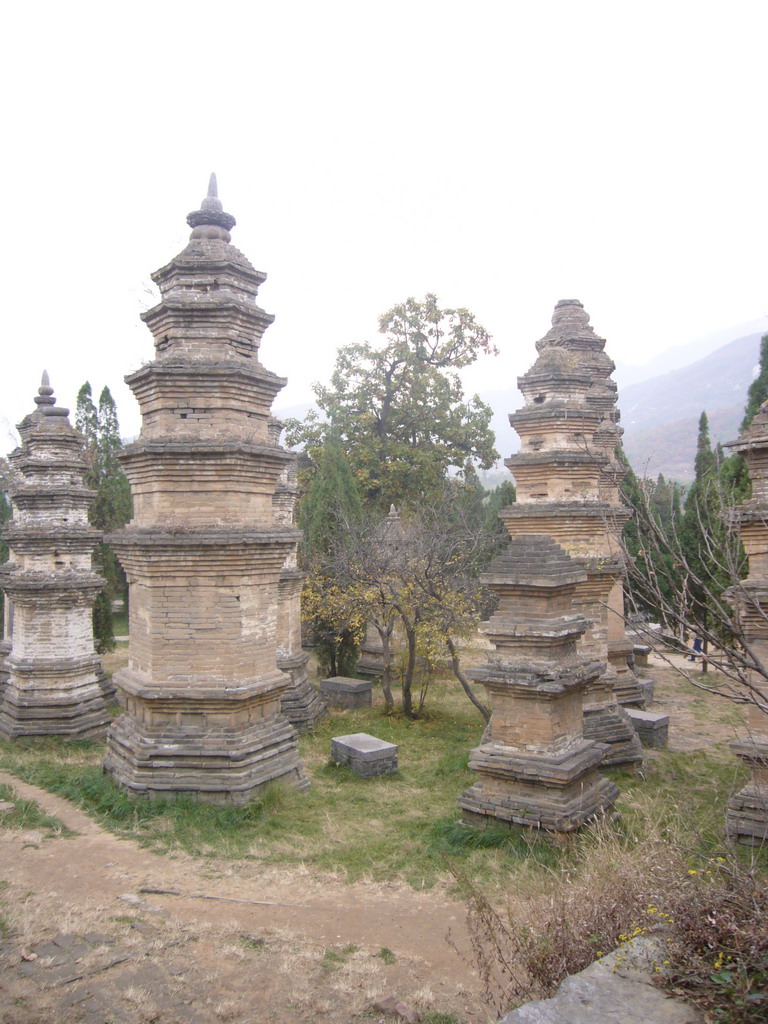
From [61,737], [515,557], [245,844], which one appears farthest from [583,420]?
[61,737]

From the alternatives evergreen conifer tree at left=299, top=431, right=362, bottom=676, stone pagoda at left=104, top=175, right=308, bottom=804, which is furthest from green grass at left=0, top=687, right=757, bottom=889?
evergreen conifer tree at left=299, top=431, right=362, bottom=676

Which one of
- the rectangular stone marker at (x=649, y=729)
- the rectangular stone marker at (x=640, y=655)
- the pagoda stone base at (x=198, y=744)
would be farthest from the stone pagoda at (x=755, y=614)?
the rectangular stone marker at (x=640, y=655)

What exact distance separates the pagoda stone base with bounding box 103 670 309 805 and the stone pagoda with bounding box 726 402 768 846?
5905 mm

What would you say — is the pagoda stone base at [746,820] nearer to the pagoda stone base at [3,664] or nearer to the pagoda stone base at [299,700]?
the pagoda stone base at [299,700]

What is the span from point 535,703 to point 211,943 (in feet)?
15.0

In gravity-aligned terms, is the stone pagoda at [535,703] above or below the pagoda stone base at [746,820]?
above

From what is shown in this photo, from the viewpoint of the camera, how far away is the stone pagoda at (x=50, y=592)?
1403 cm

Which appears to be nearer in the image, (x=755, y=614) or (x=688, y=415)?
(x=755, y=614)

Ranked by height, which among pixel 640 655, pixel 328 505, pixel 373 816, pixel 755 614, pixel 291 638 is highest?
pixel 328 505

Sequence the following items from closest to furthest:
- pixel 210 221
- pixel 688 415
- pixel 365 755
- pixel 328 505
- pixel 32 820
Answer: pixel 32 820 → pixel 210 221 → pixel 365 755 → pixel 328 505 → pixel 688 415

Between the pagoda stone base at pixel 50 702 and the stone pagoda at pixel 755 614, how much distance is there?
11523mm

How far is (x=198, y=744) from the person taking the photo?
31.9 ft

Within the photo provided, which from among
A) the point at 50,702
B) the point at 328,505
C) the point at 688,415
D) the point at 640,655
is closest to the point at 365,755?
the point at 50,702

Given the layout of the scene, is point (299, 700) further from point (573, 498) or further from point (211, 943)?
point (211, 943)
